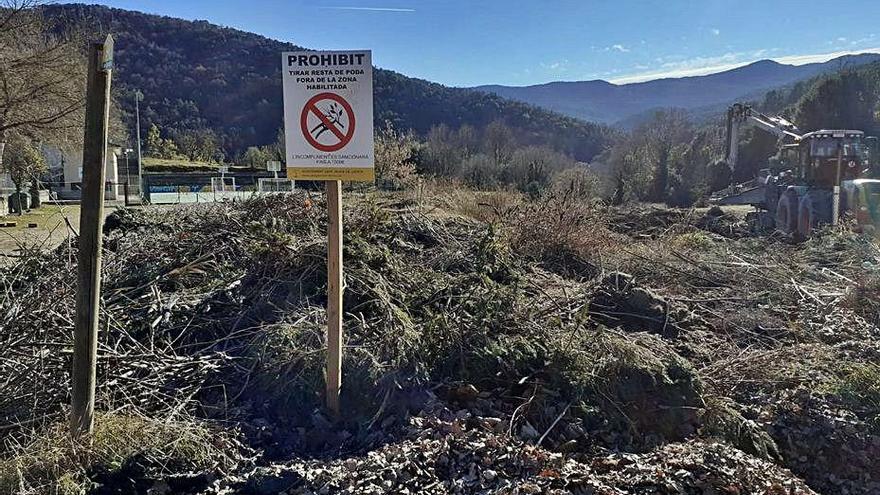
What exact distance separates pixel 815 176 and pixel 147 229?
1492 cm

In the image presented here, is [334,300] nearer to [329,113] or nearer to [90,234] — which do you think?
[329,113]

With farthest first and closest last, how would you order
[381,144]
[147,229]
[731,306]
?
1. [381,144]
2. [147,229]
3. [731,306]

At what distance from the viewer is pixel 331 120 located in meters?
3.58

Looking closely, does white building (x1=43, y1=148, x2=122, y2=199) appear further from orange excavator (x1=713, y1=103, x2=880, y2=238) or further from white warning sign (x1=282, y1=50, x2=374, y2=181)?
white warning sign (x1=282, y1=50, x2=374, y2=181)

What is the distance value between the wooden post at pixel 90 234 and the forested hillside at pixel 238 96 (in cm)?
5141

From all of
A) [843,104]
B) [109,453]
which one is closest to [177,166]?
[843,104]

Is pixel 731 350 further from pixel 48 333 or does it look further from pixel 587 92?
pixel 587 92

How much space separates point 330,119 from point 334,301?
1143 millimetres

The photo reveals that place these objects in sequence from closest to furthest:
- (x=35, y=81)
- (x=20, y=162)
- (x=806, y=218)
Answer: (x=806, y=218)
(x=35, y=81)
(x=20, y=162)

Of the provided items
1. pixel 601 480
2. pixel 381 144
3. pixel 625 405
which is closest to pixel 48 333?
pixel 601 480

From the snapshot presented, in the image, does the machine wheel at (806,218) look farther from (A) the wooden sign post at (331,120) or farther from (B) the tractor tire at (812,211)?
(A) the wooden sign post at (331,120)

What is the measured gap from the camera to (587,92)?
119625 mm

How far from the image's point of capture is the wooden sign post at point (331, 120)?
3.53 metres

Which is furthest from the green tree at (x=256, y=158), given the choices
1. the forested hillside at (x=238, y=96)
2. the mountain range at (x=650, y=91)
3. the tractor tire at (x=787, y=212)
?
the mountain range at (x=650, y=91)
